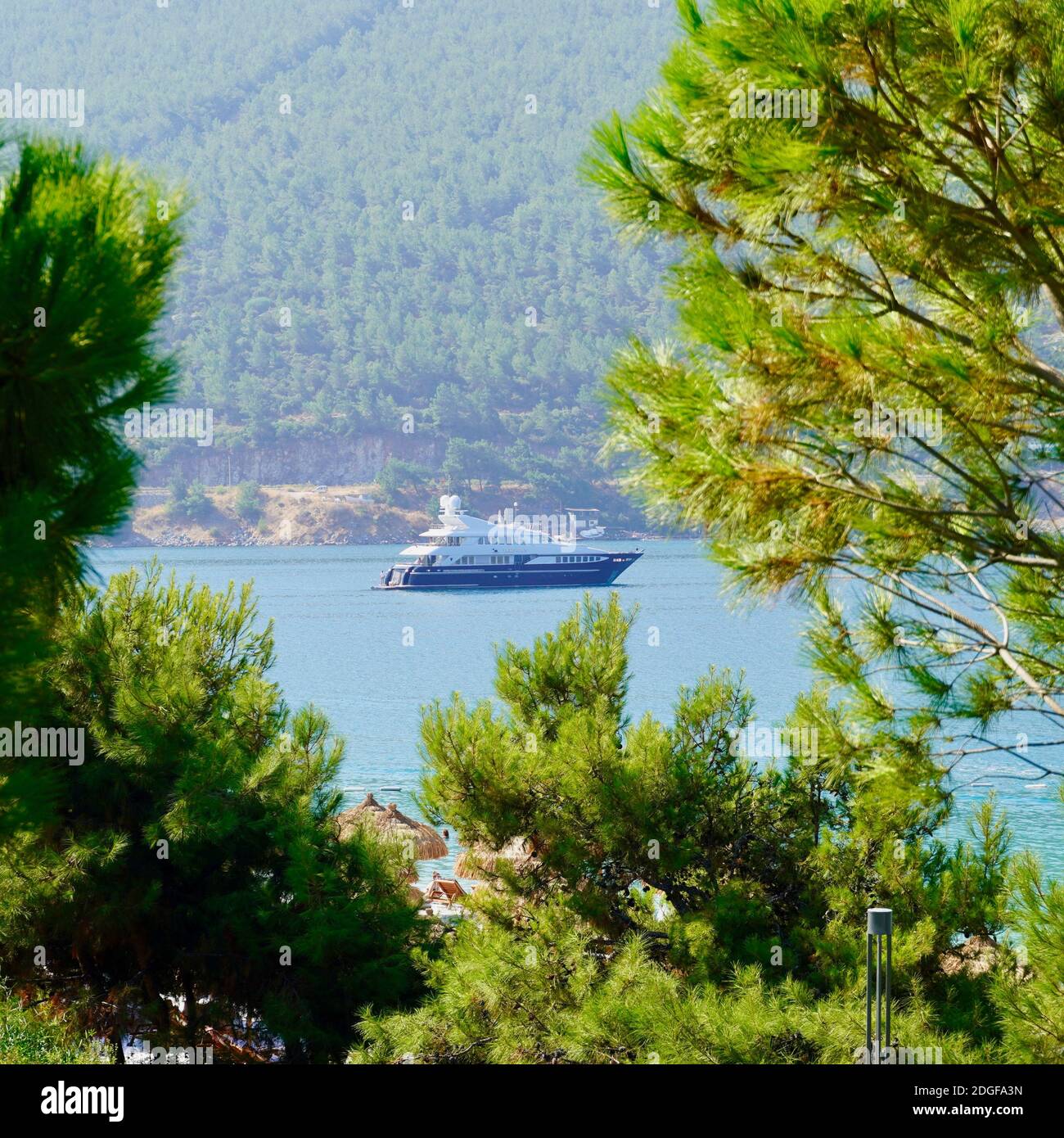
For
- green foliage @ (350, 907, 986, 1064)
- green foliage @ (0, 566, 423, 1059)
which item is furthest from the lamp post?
green foliage @ (0, 566, 423, 1059)

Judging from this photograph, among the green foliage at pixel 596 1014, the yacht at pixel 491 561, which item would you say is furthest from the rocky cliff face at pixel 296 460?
the green foliage at pixel 596 1014

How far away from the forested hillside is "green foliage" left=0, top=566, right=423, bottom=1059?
48.2 m

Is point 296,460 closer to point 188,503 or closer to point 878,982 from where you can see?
point 188,503

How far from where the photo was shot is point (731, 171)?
2996 mm

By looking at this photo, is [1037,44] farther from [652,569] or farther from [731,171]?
[652,569]

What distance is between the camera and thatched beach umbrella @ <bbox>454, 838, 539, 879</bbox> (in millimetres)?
5367

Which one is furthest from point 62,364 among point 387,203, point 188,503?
point 387,203

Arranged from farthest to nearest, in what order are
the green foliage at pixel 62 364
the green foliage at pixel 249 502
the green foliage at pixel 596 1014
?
the green foliage at pixel 249 502 < the green foliage at pixel 596 1014 < the green foliage at pixel 62 364

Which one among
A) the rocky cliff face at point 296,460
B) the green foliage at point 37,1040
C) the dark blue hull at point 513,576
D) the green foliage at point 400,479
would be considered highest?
the rocky cliff face at point 296,460

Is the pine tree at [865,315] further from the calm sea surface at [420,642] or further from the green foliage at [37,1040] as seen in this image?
the calm sea surface at [420,642]

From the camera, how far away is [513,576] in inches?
1964

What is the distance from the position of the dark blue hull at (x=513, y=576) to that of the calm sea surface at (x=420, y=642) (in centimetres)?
77

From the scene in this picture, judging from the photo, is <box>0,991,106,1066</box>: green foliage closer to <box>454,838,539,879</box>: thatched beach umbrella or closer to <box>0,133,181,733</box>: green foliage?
<box>454,838,539,879</box>: thatched beach umbrella

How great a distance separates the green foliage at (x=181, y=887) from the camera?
5070 mm
